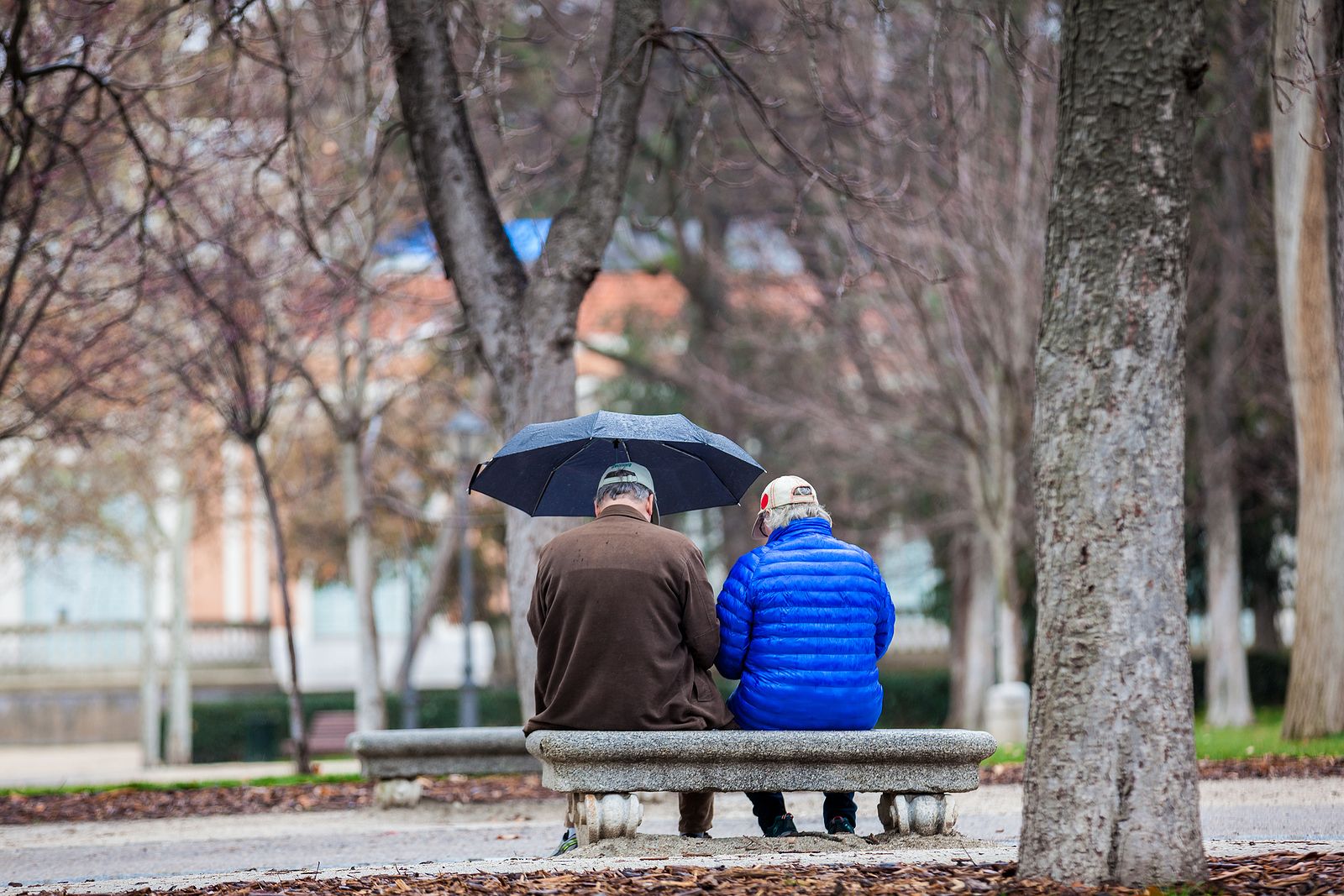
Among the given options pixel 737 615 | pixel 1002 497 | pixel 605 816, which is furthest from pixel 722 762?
pixel 1002 497

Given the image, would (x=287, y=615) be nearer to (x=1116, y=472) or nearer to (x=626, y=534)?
(x=626, y=534)

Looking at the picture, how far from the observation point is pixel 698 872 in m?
4.90

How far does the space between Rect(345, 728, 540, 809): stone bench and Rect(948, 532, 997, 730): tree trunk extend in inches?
524

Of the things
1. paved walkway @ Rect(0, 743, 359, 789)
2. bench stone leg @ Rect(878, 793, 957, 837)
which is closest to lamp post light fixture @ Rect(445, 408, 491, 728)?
paved walkway @ Rect(0, 743, 359, 789)

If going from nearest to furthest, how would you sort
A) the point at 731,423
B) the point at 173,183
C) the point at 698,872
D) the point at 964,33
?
the point at 698,872, the point at 173,183, the point at 964,33, the point at 731,423

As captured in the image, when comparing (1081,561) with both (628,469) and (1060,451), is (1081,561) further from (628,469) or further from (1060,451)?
(628,469)

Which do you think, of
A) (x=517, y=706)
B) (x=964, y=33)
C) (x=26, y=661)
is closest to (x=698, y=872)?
(x=964, y=33)

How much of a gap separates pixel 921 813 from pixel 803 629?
3.12 ft

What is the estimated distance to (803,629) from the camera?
593 centimetres

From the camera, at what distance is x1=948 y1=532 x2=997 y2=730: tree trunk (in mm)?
21797

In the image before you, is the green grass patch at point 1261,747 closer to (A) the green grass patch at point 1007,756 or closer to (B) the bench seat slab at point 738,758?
(A) the green grass patch at point 1007,756

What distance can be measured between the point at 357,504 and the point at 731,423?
8426mm

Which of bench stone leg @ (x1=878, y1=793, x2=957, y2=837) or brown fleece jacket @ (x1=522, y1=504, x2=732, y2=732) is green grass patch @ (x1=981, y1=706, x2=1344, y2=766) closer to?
bench stone leg @ (x1=878, y1=793, x2=957, y2=837)

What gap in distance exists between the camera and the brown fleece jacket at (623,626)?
585 centimetres
